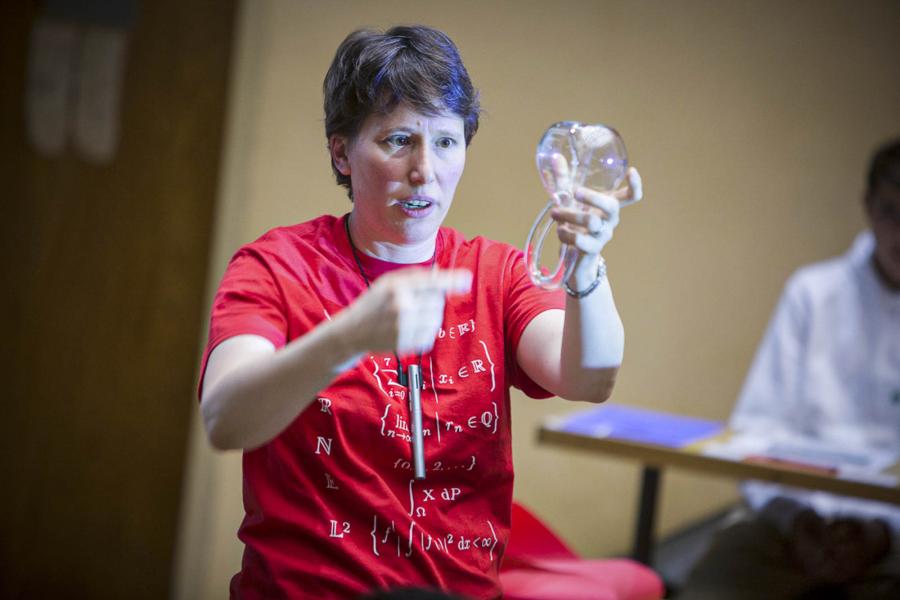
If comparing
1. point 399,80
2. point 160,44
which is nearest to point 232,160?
point 160,44

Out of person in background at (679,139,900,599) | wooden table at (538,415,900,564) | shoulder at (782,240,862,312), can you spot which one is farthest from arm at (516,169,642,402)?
shoulder at (782,240,862,312)

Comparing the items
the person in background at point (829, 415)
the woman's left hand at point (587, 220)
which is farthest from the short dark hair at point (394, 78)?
the person in background at point (829, 415)

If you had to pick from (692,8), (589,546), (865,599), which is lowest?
(589,546)

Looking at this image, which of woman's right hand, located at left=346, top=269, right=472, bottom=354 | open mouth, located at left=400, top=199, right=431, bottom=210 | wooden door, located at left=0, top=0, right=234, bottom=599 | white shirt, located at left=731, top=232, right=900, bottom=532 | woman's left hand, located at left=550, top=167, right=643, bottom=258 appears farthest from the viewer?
white shirt, located at left=731, top=232, right=900, bottom=532

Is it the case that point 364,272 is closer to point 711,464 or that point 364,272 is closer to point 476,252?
point 476,252

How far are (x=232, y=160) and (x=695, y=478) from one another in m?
3.02

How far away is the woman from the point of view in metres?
1.17

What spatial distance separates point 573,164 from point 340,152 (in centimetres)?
30

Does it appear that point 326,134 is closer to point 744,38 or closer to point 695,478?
point 744,38

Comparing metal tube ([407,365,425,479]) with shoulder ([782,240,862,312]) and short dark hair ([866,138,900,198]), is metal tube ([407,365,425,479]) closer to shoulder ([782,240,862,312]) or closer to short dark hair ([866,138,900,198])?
short dark hair ([866,138,900,198])

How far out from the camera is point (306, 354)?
0.97 meters

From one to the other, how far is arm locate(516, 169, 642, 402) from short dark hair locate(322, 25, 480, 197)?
0.70 ft

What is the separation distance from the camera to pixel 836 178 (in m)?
5.00

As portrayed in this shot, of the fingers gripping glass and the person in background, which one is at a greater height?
the fingers gripping glass
